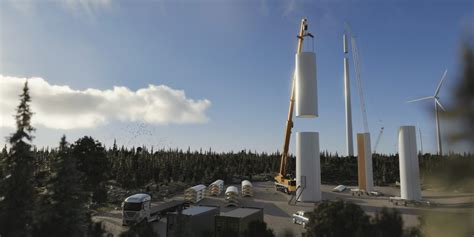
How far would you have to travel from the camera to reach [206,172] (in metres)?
Result: 68.8

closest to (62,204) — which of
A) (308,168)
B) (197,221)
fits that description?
(197,221)

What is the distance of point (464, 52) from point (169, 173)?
67351 mm

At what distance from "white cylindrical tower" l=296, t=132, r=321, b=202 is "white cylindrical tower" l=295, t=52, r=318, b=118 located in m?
3.01

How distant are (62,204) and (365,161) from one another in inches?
1745

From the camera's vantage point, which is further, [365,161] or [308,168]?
[365,161]

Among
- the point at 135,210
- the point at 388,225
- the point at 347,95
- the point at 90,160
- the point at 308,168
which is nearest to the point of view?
the point at 388,225

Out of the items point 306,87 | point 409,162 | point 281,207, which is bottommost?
point 281,207

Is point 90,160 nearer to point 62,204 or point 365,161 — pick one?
point 62,204

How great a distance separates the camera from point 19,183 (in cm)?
2211

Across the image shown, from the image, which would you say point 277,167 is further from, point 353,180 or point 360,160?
A: point 360,160

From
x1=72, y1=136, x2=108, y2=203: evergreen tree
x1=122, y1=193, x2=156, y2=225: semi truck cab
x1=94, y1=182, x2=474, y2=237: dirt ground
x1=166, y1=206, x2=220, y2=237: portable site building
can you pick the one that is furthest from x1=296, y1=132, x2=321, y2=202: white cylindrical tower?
x1=72, y1=136, x2=108, y2=203: evergreen tree

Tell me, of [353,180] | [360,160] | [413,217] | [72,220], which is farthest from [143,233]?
[353,180]

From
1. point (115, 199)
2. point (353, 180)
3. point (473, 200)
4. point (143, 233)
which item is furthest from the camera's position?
point (353, 180)

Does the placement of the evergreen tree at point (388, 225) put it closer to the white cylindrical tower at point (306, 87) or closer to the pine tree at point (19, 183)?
the pine tree at point (19, 183)
